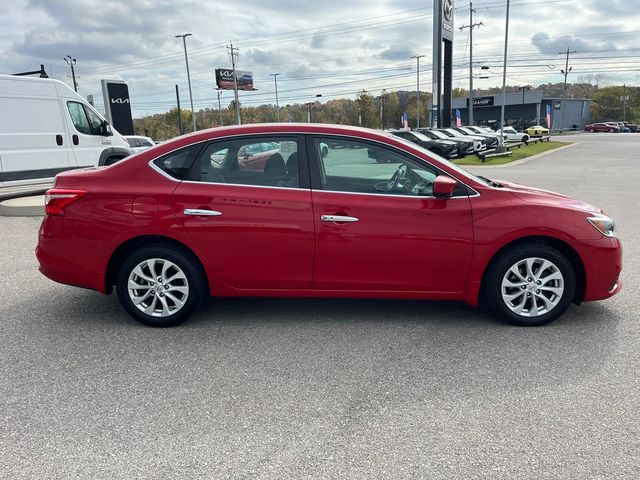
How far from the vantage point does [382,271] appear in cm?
403

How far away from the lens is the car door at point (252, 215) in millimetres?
3986

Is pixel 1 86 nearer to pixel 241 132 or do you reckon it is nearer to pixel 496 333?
pixel 241 132

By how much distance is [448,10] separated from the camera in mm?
31297

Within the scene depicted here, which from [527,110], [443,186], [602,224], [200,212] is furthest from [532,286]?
[527,110]

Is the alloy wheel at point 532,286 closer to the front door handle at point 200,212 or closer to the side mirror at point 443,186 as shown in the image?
the side mirror at point 443,186

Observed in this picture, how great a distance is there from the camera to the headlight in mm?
4059

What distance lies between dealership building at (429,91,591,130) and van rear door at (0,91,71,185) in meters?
78.1

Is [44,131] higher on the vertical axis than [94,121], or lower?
lower

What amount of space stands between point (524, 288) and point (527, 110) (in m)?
94.0

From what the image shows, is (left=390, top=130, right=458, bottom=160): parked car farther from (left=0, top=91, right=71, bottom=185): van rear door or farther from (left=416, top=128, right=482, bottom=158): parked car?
(left=0, top=91, right=71, bottom=185): van rear door

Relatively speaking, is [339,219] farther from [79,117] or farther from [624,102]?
[624,102]

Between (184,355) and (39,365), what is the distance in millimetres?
1021

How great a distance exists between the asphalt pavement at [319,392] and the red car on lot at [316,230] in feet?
1.20

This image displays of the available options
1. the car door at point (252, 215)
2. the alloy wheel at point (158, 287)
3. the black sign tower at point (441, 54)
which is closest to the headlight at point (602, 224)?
the car door at point (252, 215)
